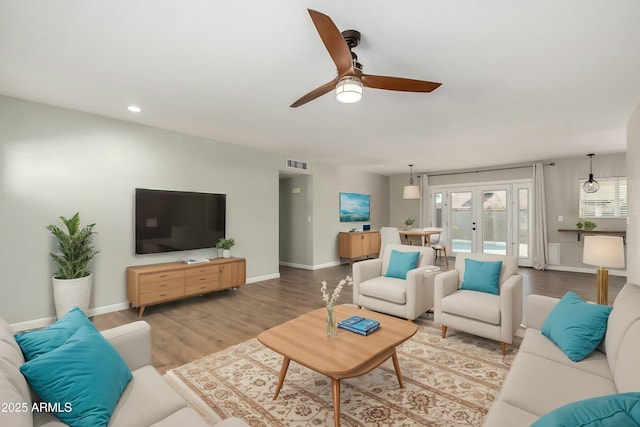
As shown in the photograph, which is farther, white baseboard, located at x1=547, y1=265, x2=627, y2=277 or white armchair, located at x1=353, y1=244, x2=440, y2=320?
white baseboard, located at x1=547, y1=265, x2=627, y2=277

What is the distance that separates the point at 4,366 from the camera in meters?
1.09

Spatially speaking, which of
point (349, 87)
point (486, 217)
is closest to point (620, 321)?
point (349, 87)

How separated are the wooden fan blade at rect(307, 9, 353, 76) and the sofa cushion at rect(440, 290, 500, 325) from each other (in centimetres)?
240

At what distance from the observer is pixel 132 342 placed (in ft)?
5.73

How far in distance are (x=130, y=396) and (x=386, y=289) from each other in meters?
2.77

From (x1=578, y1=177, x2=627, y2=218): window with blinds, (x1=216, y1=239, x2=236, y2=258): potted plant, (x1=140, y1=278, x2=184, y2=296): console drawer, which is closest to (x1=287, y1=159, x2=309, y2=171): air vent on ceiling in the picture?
(x1=216, y1=239, x2=236, y2=258): potted plant

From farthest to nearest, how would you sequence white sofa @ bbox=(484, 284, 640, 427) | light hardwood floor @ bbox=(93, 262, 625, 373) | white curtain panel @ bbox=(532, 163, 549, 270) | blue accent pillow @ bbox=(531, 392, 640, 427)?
1. white curtain panel @ bbox=(532, 163, 549, 270)
2. light hardwood floor @ bbox=(93, 262, 625, 373)
3. white sofa @ bbox=(484, 284, 640, 427)
4. blue accent pillow @ bbox=(531, 392, 640, 427)

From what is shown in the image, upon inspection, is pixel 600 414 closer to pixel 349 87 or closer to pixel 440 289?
pixel 349 87

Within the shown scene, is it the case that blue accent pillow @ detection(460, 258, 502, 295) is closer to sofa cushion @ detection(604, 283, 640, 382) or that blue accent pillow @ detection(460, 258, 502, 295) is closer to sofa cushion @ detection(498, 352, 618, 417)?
sofa cushion @ detection(604, 283, 640, 382)

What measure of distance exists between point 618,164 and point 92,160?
9214 millimetres

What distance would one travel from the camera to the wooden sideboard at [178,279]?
3855 mm

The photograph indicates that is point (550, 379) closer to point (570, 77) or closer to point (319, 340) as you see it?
point (319, 340)

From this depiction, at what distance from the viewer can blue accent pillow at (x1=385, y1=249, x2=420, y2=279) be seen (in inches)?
152

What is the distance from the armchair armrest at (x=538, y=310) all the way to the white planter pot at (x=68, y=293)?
449cm
